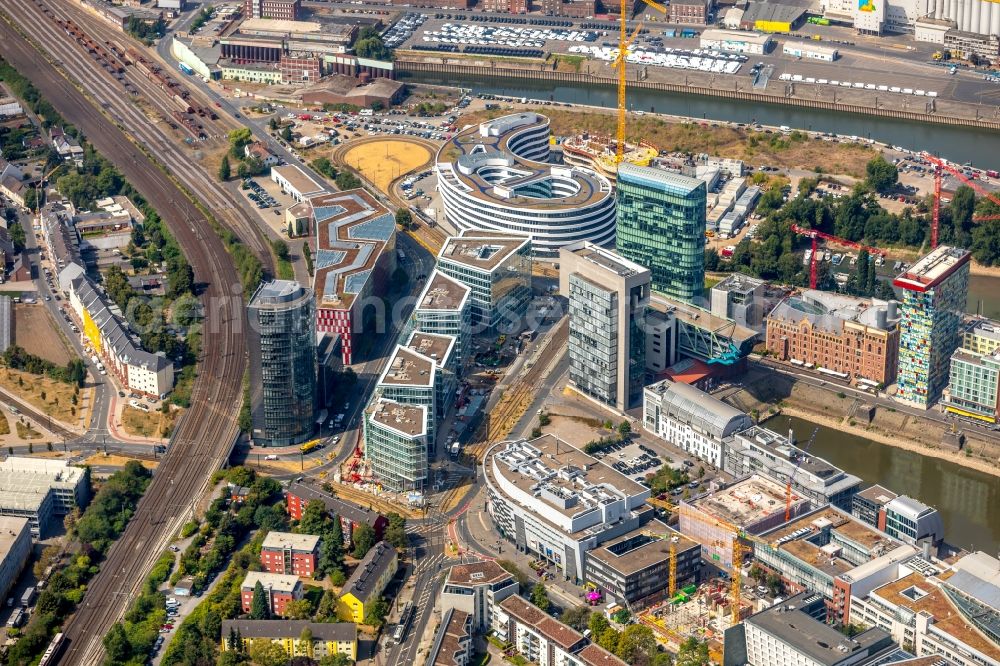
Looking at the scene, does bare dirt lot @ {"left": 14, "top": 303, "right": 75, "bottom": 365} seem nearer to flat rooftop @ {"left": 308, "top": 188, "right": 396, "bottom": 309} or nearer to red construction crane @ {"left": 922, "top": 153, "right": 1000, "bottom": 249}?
flat rooftop @ {"left": 308, "top": 188, "right": 396, "bottom": 309}

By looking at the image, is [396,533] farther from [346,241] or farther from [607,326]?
[346,241]

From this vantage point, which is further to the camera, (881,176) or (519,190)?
(881,176)

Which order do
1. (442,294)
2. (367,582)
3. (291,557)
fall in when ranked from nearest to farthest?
(367,582)
(291,557)
(442,294)

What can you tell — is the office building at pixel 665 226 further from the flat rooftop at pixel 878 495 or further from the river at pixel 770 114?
the river at pixel 770 114

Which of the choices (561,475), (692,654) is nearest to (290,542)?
(561,475)

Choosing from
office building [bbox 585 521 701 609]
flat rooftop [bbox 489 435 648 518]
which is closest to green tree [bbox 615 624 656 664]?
office building [bbox 585 521 701 609]

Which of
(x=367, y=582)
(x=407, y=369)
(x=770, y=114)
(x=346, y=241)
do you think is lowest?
(x=367, y=582)

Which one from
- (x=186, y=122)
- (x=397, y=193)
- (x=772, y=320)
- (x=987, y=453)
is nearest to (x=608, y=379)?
(x=772, y=320)

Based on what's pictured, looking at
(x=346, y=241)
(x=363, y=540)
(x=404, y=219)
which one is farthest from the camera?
(x=404, y=219)
